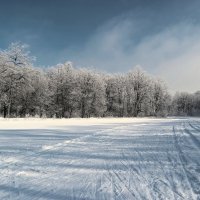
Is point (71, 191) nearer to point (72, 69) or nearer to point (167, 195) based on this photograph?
point (167, 195)

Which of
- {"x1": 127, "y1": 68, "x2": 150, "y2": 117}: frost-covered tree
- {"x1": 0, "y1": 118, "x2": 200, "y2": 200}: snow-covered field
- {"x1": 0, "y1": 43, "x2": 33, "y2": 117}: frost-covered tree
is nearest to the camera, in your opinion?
{"x1": 0, "y1": 118, "x2": 200, "y2": 200}: snow-covered field

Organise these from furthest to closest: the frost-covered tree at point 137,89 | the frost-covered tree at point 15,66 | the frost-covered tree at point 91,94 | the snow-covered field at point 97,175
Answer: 1. the frost-covered tree at point 137,89
2. the frost-covered tree at point 91,94
3. the frost-covered tree at point 15,66
4. the snow-covered field at point 97,175

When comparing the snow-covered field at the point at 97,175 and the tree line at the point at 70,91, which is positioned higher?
the tree line at the point at 70,91

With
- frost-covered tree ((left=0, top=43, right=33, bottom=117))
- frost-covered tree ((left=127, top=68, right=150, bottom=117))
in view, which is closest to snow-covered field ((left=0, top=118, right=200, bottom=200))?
frost-covered tree ((left=0, top=43, right=33, bottom=117))

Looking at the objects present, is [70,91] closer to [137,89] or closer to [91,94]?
[91,94]

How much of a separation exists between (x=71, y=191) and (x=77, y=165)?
237 cm

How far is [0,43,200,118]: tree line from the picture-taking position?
4966 cm

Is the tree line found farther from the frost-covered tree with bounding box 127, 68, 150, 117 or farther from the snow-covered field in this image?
the snow-covered field

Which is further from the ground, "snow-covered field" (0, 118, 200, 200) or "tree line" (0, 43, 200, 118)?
"tree line" (0, 43, 200, 118)

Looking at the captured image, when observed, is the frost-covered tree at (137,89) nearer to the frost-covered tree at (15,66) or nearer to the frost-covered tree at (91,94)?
the frost-covered tree at (91,94)

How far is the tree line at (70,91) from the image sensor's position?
49.7m

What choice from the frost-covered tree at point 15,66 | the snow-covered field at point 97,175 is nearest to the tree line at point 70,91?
the frost-covered tree at point 15,66

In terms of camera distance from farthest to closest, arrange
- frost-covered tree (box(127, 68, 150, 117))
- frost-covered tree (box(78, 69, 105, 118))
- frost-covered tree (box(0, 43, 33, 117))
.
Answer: frost-covered tree (box(127, 68, 150, 117)) → frost-covered tree (box(78, 69, 105, 118)) → frost-covered tree (box(0, 43, 33, 117))

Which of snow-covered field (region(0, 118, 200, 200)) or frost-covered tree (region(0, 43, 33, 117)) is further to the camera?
frost-covered tree (region(0, 43, 33, 117))
